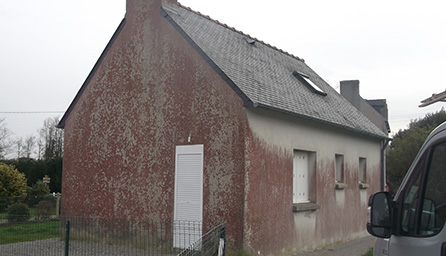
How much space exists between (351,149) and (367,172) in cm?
188

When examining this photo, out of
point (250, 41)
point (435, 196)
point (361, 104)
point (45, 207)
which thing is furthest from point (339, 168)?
point (435, 196)

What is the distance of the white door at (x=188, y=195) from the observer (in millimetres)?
11312

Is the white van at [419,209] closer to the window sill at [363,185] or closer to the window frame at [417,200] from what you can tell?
the window frame at [417,200]

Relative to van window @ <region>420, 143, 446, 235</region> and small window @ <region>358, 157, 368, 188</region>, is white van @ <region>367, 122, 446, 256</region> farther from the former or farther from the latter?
small window @ <region>358, 157, 368, 188</region>

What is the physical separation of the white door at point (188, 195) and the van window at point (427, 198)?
7.95 meters

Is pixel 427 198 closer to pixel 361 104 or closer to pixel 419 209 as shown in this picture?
pixel 419 209

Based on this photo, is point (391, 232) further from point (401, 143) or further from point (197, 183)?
point (401, 143)

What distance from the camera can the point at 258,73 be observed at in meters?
13.3

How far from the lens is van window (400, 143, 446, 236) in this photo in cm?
319

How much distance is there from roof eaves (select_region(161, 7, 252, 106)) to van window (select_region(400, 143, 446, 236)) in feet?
23.2

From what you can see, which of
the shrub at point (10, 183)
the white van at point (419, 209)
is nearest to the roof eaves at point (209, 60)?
the white van at point (419, 209)

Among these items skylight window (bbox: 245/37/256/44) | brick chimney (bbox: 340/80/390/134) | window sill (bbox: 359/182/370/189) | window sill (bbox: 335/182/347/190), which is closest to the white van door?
window sill (bbox: 335/182/347/190)

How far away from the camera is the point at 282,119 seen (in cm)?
1194

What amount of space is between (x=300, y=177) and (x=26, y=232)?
754 centimetres
